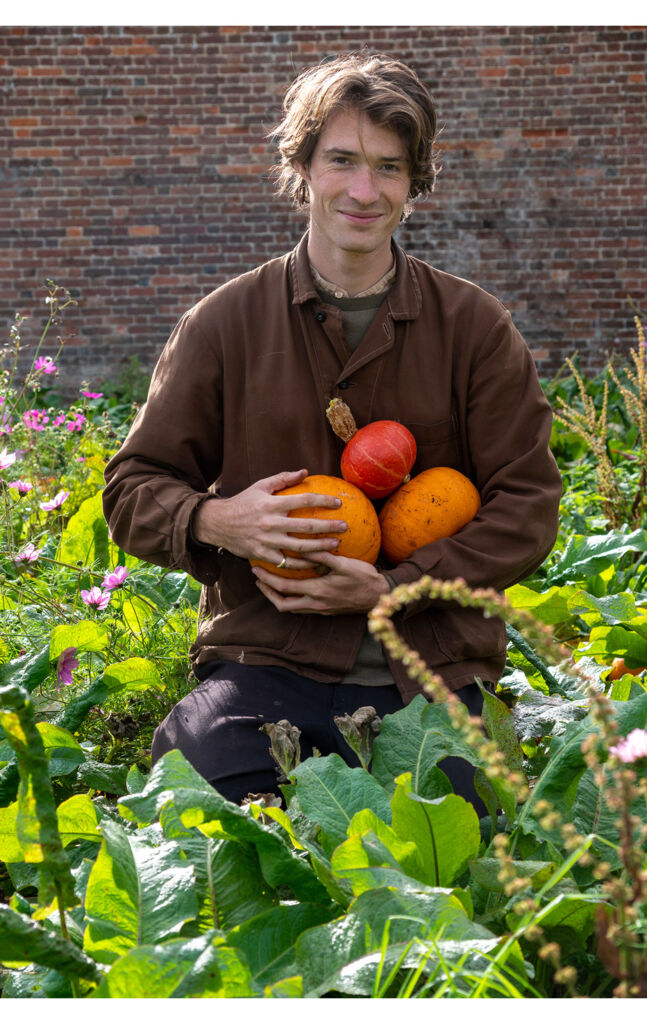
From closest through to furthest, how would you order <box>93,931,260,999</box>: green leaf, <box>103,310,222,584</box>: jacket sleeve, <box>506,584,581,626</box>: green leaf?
<box>93,931,260,999</box>: green leaf, <box>103,310,222,584</box>: jacket sleeve, <box>506,584,581,626</box>: green leaf

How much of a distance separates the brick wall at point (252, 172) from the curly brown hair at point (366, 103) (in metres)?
5.78

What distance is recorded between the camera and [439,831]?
1396mm

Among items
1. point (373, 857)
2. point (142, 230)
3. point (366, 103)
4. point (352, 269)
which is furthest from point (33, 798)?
point (142, 230)

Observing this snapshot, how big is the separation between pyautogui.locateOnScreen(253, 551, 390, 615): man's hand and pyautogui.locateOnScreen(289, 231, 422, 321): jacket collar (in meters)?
0.58

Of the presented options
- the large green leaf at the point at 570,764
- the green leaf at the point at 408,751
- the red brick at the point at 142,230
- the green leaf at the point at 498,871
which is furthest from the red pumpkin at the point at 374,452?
the red brick at the point at 142,230

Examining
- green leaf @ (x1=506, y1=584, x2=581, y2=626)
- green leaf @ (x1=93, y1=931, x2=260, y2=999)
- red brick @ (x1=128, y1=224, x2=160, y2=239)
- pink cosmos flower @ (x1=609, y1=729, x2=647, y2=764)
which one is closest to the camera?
pink cosmos flower @ (x1=609, y1=729, x2=647, y2=764)

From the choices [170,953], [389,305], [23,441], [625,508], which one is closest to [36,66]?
[23,441]

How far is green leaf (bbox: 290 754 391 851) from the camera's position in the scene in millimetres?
1466

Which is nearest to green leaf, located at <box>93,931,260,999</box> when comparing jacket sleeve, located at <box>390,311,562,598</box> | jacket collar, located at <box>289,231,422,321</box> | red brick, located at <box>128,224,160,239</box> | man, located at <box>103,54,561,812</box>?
man, located at <box>103,54,561,812</box>

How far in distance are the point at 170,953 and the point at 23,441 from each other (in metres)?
3.13

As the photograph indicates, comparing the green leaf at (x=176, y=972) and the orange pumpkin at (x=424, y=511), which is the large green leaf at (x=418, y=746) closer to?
the orange pumpkin at (x=424, y=511)

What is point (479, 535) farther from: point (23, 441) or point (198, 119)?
point (198, 119)

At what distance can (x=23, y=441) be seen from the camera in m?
3.99

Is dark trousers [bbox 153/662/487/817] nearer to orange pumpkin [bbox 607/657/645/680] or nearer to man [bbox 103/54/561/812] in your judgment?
man [bbox 103/54/561/812]
